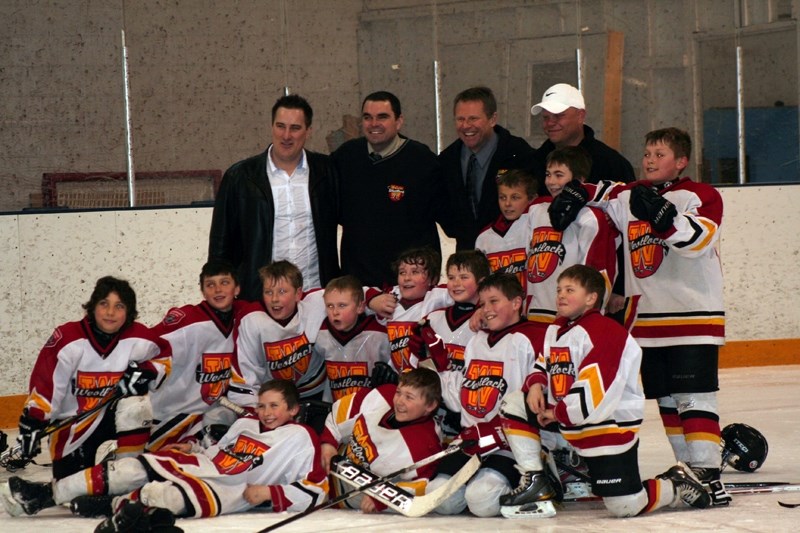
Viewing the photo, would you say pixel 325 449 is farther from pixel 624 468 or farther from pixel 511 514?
pixel 624 468

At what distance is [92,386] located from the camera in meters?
3.94

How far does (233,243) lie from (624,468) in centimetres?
183

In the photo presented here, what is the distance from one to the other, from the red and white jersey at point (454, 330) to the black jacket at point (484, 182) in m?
0.53

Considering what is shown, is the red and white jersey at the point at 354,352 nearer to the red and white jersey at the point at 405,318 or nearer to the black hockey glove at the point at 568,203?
the red and white jersey at the point at 405,318

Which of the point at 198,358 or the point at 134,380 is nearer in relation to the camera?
the point at 134,380

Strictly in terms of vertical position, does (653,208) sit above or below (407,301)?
above

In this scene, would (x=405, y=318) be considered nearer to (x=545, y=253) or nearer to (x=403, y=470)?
(x=545, y=253)

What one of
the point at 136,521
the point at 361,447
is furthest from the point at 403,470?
the point at 136,521

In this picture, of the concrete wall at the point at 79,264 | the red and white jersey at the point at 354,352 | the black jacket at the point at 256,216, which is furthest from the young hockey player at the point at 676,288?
the concrete wall at the point at 79,264

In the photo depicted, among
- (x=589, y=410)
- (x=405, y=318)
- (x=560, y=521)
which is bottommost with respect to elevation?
(x=560, y=521)

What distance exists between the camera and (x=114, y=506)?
340 centimetres

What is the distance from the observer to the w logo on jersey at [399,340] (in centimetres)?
402

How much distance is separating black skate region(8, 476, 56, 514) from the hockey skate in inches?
54.0

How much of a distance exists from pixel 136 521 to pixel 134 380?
2.68ft
